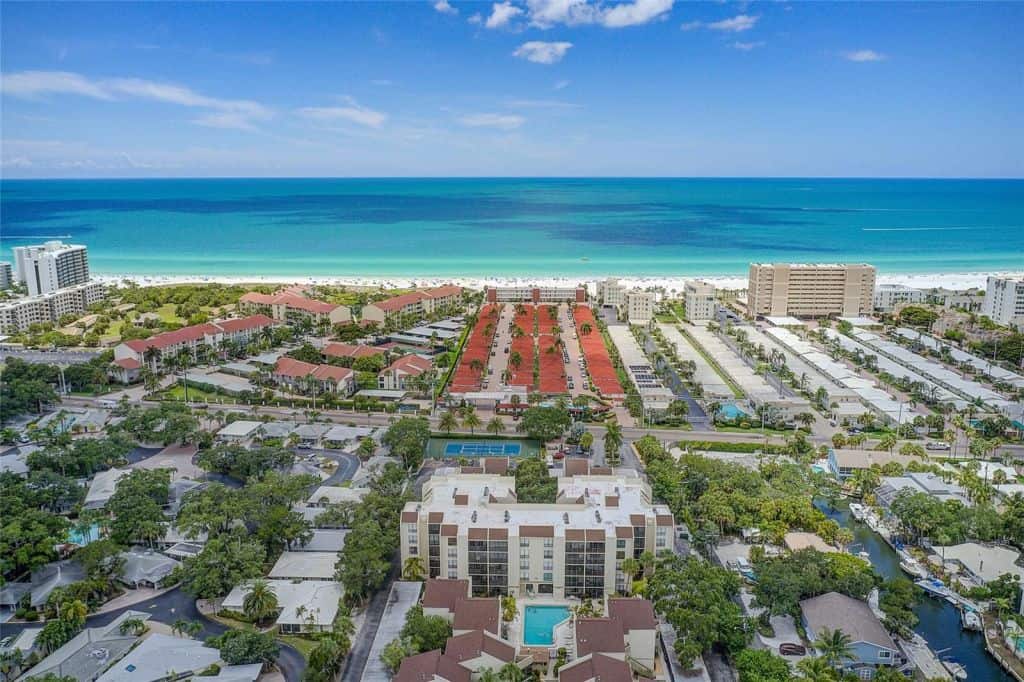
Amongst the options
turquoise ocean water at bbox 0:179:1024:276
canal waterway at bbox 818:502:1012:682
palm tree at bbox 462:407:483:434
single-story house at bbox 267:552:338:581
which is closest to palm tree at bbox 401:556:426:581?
single-story house at bbox 267:552:338:581

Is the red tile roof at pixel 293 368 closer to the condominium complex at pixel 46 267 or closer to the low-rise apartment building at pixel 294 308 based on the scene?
the low-rise apartment building at pixel 294 308

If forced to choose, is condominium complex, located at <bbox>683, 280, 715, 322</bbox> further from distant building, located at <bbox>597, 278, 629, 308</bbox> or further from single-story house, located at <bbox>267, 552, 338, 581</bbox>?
single-story house, located at <bbox>267, 552, 338, 581</bbox>

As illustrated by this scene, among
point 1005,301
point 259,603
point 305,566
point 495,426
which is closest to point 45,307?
point 495,426

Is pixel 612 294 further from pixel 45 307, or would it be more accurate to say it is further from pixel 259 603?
pixel 259 603

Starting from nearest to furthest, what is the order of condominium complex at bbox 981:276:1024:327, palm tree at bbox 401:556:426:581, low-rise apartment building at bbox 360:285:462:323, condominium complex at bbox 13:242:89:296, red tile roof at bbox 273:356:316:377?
palm tree at bbox 401:556:426:581 < red tile roof at bbox 273:356:316:377 < condominium complex at bbox 981:276:1024:327 < low-rise apartment building at bbox 360:285:462:323 < condominium complex at bbox 13:242:89:296

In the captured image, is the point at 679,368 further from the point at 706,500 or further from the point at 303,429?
the point at 303,429

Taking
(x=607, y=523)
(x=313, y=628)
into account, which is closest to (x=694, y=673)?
(x=607, y=523)
